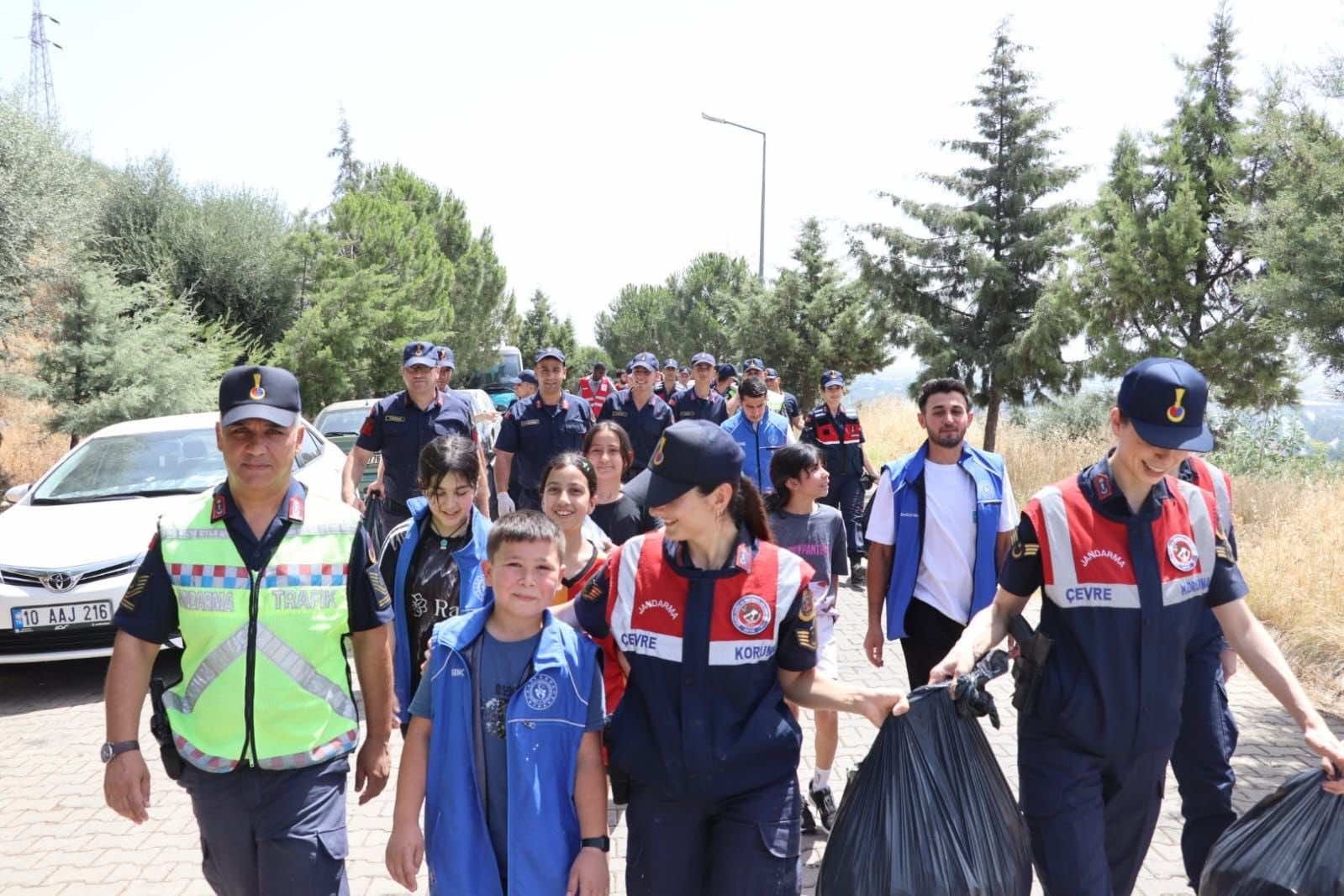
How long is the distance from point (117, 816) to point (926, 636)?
150 inches

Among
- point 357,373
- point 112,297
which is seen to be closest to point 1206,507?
point 112,297

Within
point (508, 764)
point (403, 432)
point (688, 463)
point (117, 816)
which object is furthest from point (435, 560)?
point (403, 432)

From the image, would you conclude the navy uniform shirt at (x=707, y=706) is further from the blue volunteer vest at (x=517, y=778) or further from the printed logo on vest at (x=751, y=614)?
the blue volunteer vest at (x=517, y=778)

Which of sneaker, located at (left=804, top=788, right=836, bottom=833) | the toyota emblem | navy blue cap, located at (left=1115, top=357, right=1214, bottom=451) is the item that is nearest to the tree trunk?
sneaker, located at (left=804, top=788, right=836, bottom=833)

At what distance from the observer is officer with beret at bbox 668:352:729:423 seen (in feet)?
33.3

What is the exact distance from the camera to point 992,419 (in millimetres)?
17031

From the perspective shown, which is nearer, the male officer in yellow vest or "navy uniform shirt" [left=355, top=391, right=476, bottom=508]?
the male officer in yellow vest

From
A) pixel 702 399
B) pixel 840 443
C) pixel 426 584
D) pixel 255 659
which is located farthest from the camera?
pixel 702 399

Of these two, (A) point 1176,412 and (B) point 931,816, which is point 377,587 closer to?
(B) point 931,816

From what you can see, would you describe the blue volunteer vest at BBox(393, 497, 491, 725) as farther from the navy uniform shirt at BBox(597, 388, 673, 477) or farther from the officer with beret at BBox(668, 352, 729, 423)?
the officer with beret at BBox(668, 352, 729, 423)

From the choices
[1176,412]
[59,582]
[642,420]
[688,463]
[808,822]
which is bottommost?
[808,822]

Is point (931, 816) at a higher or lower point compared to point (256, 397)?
lower

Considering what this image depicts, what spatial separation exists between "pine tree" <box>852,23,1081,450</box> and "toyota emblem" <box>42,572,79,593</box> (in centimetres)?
1421

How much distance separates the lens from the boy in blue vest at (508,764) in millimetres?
2332
